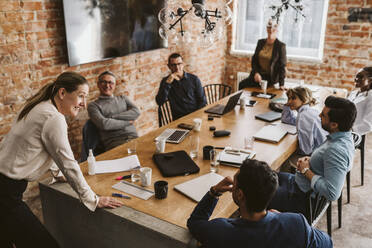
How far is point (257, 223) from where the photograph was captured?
4.66 ft

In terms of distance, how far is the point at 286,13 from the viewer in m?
5.50

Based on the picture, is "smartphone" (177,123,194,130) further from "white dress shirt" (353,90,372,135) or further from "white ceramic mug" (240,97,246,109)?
"white dress shirt" (353,90,372,135)

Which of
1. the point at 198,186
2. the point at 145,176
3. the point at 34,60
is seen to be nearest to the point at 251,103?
the point at 198,186

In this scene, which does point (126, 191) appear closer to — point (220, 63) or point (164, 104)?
point (164, 104)

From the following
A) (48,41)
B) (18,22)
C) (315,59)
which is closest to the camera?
(18,22)

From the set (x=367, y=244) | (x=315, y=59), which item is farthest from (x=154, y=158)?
(x=315, y=59)

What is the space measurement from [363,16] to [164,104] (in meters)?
3.19

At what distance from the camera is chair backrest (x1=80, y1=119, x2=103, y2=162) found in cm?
330

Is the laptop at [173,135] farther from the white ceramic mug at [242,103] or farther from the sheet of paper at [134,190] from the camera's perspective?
the white ceramic mug at [242,103]

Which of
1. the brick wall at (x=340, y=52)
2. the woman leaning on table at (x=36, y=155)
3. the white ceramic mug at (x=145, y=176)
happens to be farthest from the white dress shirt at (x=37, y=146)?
the brick wall at (x=340, y=52)

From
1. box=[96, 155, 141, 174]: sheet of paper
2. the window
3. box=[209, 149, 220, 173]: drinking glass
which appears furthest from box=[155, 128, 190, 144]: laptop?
the window

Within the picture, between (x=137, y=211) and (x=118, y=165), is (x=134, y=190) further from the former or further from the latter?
(x=118, y=165)

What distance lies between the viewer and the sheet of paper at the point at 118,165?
2.33 meters

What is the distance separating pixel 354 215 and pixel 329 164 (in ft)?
4.51
